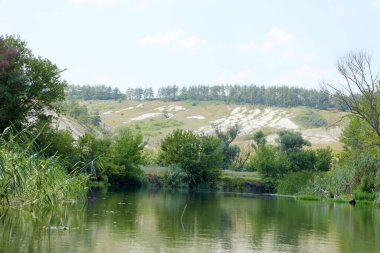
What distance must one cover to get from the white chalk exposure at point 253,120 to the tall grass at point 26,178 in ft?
470

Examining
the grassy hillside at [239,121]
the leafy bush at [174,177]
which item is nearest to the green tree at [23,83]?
the leafy bush at [174,177]

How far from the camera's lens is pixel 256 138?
332 ft

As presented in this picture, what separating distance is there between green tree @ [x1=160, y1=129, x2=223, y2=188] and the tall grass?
52.1m

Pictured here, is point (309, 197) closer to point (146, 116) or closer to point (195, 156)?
point (195, 156)

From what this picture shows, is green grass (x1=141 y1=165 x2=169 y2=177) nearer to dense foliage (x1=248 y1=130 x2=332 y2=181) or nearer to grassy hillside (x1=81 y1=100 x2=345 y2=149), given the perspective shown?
dense foliage (x1=248 y1=130 x2=332 y2=181)

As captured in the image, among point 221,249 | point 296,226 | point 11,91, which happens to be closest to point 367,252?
point 221,249

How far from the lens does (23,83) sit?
136 ft

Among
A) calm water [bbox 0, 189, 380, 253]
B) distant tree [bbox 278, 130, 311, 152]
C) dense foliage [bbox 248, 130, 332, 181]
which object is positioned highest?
distant tree [bbox 278, 130, 311, 152]

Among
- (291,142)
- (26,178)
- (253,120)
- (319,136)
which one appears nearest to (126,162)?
(291,142)

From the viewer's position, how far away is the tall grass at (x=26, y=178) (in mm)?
16844

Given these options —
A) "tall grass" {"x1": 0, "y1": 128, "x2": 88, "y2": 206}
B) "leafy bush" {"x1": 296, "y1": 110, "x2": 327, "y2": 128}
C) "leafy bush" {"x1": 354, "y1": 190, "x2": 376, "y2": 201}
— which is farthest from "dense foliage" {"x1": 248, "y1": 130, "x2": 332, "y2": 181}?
"leafy bush" {"x1": 296, "y1": 110, "x2": 327, "y2": 128}

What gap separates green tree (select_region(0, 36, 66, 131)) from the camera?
39.7 m

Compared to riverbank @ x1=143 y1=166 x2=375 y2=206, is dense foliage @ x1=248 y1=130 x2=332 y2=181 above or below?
above

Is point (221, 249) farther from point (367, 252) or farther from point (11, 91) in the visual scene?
point (11, 91)
